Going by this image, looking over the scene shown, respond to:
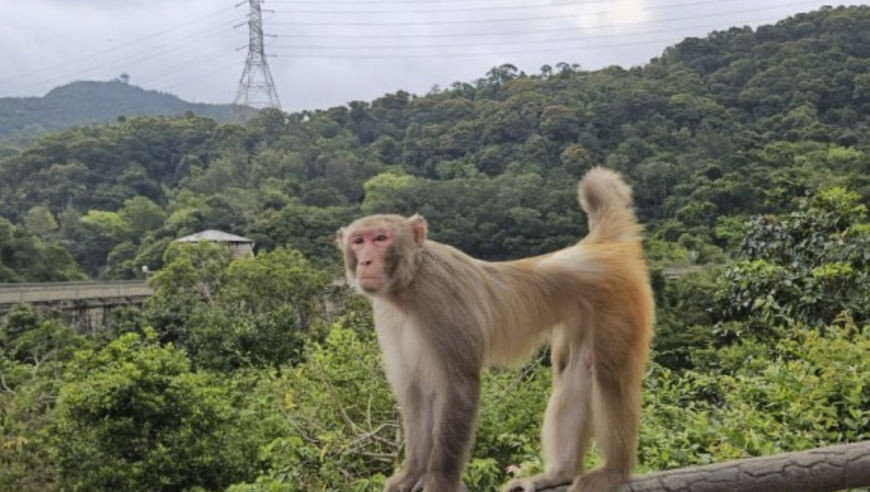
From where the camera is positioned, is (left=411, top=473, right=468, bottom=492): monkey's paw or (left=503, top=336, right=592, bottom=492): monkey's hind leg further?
(left=503, top=336, right=592, bottom=492): monkey's hind leg

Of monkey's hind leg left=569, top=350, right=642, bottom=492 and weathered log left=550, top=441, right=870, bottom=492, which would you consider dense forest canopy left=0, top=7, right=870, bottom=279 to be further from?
weathered log left=550, top=441, right=870, bottom=492

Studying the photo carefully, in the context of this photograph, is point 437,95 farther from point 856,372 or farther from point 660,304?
point 856,372

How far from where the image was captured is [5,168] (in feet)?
157

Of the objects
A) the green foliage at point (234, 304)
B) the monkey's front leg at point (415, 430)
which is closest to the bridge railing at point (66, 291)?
the green foliage at point (234, 304)

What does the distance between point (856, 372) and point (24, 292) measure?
24232 mm

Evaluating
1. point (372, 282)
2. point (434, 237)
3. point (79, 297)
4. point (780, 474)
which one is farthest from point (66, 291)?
point (780, 474)

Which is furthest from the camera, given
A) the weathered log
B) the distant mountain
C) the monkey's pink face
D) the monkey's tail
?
the distant mountain

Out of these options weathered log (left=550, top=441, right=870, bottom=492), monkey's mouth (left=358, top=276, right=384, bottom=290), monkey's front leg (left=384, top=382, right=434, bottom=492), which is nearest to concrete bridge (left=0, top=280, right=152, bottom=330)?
monkey's front leg (left=384, top=382, right=434, bottom=492)

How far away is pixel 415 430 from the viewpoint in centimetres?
259

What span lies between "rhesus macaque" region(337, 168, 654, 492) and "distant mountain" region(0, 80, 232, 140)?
92.8 m

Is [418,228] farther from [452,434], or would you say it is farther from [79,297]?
[79,297]

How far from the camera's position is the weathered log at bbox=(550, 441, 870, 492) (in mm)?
1920

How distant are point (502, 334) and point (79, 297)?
85.4 feet

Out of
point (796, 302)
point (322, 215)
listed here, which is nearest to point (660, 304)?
point (796, 302)
